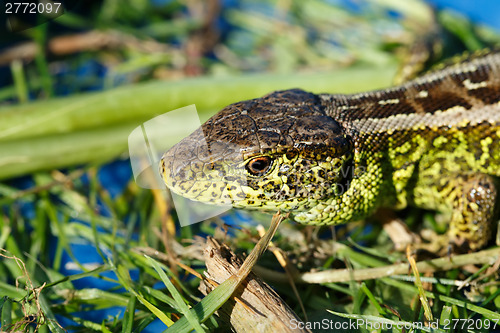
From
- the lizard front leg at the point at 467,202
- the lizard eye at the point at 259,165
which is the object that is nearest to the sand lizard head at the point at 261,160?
the lizard eye at the point at 259,165

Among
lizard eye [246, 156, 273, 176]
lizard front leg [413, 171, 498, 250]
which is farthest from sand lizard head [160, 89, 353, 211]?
lizard front leg [413, 171, 498, 250]

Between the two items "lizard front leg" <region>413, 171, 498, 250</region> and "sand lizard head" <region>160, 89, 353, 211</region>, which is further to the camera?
"lizard front leg" <region>413, 171, 498, 250</region>

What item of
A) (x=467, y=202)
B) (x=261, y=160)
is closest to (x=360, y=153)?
(x=261, y=160)

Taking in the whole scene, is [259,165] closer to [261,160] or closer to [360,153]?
[261,160]

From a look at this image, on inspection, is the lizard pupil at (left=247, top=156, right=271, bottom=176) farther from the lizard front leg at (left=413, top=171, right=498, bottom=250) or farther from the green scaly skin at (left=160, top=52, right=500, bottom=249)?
the lizard front leg at (left=413, top=171, right=498, bottom=250)

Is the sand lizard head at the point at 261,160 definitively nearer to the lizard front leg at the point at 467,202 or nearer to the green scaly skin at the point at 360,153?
the green scaly skin at the point at 360,153

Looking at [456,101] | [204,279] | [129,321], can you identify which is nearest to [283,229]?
[204,279]

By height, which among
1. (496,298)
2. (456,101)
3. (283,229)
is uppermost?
(456,101)

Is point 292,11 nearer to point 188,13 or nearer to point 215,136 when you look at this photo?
point 188,13
